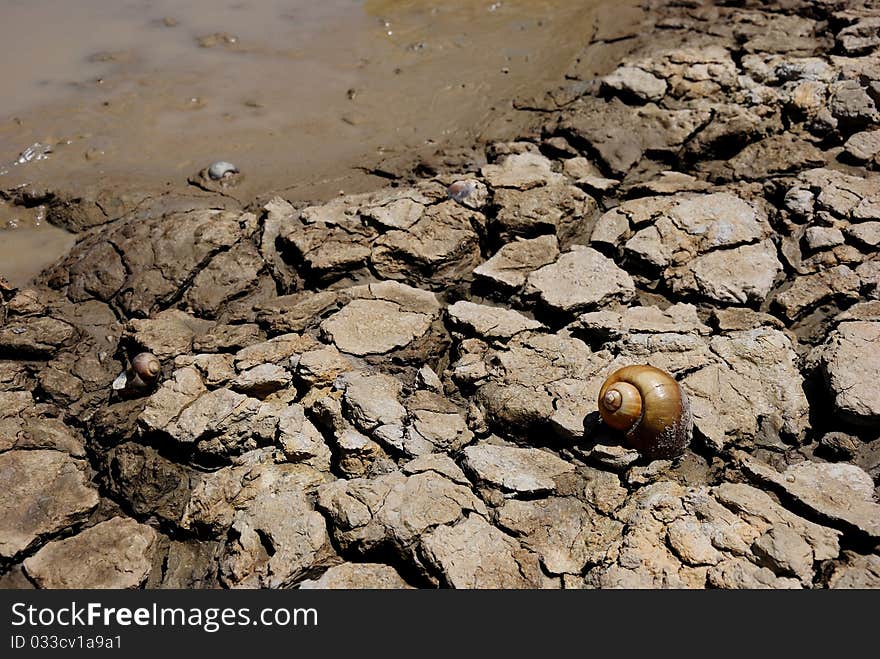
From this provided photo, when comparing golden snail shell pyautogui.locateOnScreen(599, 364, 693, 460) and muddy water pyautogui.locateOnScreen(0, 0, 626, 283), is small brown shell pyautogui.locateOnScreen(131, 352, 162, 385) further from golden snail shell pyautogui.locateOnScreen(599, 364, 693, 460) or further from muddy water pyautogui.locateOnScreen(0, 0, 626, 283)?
A: golden snail shell pyautogui.locateOnScreen(599, 364, 693, 460)

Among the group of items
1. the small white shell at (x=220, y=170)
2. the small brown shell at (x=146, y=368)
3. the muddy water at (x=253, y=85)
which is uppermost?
the muddy water at (x=253, y=85)

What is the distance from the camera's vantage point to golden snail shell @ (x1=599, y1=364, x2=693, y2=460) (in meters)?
3.08

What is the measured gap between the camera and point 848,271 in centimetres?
400

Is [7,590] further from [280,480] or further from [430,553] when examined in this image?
[430,553]

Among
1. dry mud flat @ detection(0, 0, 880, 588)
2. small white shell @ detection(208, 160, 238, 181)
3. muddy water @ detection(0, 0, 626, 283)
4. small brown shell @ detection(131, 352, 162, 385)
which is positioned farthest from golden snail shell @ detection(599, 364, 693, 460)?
small white shell @ detection(208, 160, 238, 181)

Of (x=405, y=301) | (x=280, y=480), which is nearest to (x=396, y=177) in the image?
(x=405, y=301)

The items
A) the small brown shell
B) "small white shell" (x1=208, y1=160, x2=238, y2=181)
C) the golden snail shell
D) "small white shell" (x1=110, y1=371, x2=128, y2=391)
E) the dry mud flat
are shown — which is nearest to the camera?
the dry mud flat

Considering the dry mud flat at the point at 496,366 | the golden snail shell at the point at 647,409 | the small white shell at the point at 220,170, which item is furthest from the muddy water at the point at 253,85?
the golden snail shell at the point at 647,409

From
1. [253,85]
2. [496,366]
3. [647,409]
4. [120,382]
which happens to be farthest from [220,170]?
[647,409]

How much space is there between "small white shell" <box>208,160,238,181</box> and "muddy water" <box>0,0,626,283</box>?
11cm

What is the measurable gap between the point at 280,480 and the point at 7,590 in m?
1.24

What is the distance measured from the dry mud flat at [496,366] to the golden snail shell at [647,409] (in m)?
0.12

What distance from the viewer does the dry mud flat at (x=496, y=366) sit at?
2973 mm

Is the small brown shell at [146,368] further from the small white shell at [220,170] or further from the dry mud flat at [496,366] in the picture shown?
the small white shell at [220,170]
